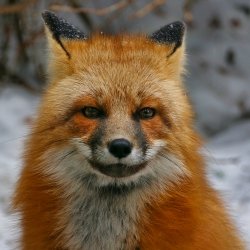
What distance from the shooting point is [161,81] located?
4.34m

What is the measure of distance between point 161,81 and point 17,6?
332 centimetres

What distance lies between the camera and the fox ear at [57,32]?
443cm

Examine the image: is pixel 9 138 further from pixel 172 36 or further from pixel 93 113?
pixel 93 113

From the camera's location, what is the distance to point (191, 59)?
29.3ft

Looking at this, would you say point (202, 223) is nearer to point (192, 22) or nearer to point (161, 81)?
point (161, 81)

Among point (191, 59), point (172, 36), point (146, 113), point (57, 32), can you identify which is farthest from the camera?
point (191, 59)

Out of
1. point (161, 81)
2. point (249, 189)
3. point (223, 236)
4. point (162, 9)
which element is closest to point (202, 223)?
point (223, 236)

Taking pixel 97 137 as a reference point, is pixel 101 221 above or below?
below

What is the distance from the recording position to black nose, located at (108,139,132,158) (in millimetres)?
3949

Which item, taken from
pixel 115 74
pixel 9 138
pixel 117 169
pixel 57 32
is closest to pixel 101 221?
pixel 117 169

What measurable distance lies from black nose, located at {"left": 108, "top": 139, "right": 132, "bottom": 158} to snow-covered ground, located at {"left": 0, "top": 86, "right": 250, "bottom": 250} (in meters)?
1.80

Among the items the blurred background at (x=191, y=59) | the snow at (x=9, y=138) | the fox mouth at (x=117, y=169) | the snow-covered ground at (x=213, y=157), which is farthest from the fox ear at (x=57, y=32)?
the blurred background at (x=191, y=59)

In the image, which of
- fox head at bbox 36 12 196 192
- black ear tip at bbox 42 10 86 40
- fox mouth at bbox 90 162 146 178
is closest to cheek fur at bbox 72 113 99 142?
fox head at bbox 36 12 196 192

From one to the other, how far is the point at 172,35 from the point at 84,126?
85cm
